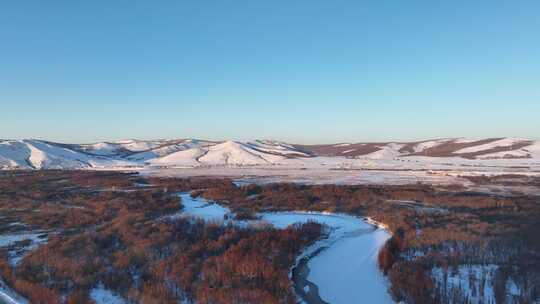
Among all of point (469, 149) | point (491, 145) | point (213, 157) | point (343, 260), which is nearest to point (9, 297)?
point (343, 260)

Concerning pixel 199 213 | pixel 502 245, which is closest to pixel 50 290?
pixel 199 213

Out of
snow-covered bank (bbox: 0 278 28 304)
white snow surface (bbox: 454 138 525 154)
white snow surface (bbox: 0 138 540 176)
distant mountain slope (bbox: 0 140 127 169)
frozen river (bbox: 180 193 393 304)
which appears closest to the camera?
snow-covered bank (bbox: 0 278 28 304)

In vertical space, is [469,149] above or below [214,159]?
above

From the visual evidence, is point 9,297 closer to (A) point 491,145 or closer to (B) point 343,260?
(B) point 343,260

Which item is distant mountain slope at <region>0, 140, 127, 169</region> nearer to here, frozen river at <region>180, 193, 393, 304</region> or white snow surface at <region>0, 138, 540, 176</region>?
white snow surface at <region>0, 138, 540, 176</region>

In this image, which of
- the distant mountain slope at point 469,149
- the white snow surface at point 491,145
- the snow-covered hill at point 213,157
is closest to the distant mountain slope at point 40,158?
the snow-covered hill at point 213,157

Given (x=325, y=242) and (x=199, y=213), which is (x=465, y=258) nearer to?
(x=325, y=242)

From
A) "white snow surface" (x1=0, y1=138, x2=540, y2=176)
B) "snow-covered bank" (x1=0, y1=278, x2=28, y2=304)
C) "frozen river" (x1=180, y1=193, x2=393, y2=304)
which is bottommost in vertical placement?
"frozen river" (x1=180, y1=193, x2=393, y2=304)

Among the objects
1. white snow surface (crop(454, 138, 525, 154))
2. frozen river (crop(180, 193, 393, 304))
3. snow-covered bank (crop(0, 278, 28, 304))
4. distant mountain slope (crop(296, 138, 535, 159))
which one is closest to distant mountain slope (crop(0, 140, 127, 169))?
distant mountain slope (crop(296, 138, 535, 159))

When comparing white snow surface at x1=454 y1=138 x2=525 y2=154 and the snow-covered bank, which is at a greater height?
white snow surface at x1=454 y1=138 x2=525 y2=154
